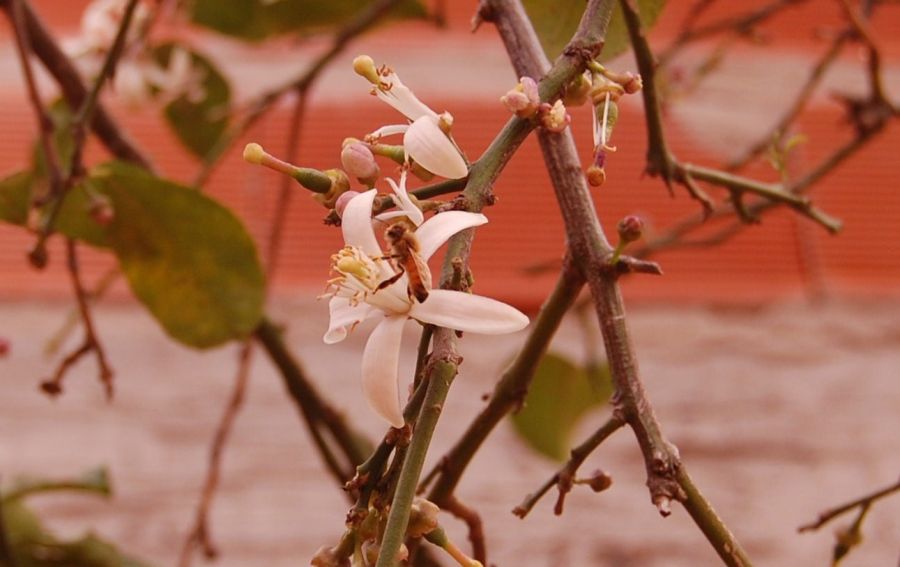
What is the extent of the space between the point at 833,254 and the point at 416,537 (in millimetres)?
810

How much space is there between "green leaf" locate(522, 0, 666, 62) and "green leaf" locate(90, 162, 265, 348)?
17 cm

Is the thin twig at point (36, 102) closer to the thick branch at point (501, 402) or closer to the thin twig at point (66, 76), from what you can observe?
the thin twig at point (66, 76)

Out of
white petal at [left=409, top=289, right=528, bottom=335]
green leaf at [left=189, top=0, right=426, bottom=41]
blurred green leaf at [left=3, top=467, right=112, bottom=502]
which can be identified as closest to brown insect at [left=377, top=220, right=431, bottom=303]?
white petal at [left=409, top=289, right=528, bottom=335]

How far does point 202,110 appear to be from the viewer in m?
0.80

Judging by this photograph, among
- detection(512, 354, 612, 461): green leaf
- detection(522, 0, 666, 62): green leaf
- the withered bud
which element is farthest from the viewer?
detection(512, 354, 612, 461): green leaf

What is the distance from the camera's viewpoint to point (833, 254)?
3.19 ft

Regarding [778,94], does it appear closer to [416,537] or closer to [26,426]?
[26,426]

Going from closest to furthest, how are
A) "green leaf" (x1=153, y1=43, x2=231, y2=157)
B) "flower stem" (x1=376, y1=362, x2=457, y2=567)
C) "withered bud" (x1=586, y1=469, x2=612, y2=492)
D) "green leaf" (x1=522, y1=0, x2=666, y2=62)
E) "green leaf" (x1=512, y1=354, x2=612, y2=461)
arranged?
1. "flower stem" (x1=376, y1=362, x2=457, y2=567)
2. "withered bud" (x1=586, y1=469, x2=612, y2=492)
3. "green leaf" (x1=522, y1=0, x2=666, y2=62)
4. "green leaf" (x1=512, y1=354, x2=612, y2=461)
5. "green leaf" (x1=153, y1=43, x2=231, y2=157)

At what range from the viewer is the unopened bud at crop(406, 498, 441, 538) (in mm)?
238

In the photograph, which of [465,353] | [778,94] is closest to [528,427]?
[465,353]

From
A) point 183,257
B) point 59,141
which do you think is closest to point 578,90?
point 183,257

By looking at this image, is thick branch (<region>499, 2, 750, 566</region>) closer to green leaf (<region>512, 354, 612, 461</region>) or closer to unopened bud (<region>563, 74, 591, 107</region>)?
unopened bud (<region>563, 74, 591, 107</region>)

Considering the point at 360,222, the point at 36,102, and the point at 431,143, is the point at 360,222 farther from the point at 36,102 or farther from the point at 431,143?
the point at 36,102

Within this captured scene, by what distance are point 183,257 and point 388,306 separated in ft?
1.01
